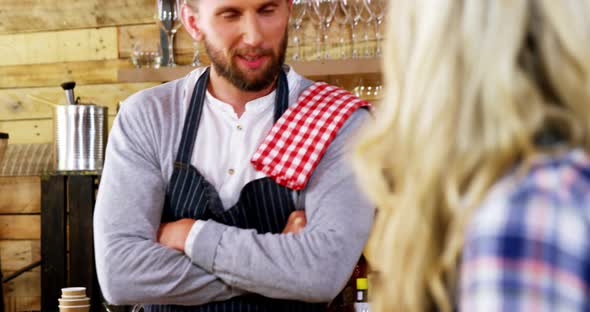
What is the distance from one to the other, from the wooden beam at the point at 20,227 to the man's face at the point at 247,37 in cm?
263

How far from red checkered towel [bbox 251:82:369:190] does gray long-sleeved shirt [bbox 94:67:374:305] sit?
0.03 metres

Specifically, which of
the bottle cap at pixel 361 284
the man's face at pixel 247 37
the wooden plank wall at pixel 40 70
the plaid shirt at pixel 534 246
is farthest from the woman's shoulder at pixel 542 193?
the wooden plank wall at pixel 40 70

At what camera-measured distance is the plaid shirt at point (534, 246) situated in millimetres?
725

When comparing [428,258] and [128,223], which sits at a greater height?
[428,258]

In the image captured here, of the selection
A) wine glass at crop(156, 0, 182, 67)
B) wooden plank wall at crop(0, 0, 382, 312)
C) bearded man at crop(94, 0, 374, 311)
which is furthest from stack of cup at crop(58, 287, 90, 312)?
wooden plank wall at crop(0, 0, 382, 312)

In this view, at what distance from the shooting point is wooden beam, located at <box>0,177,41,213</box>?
4.49m

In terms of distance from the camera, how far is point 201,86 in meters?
2.25

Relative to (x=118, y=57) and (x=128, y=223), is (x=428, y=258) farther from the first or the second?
(x=118, y=57)

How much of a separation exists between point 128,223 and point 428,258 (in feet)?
4.21

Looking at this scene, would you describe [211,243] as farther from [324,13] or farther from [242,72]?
[324,13]

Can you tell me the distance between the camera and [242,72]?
2170 mm

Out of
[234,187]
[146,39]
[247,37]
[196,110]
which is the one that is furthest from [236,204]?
[146,39]

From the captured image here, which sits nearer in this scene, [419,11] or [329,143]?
[419,11]

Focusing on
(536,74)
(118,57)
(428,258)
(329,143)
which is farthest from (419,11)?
(118,57)
